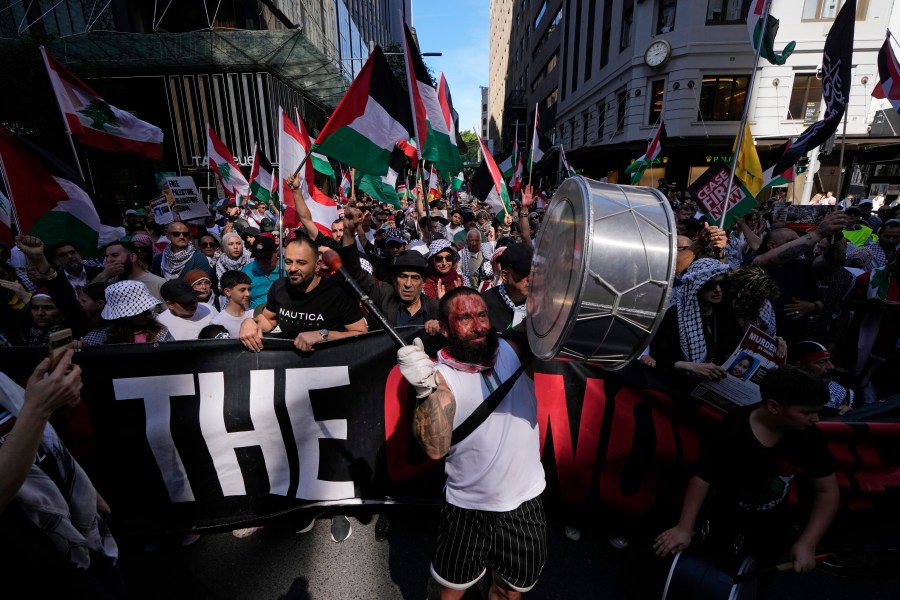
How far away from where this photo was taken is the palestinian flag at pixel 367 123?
4836 millimetres

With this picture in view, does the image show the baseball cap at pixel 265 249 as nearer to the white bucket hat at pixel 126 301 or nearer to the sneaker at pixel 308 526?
the white bucket hat at pixel 126 301

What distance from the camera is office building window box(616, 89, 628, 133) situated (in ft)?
82.8

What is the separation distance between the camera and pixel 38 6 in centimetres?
1961

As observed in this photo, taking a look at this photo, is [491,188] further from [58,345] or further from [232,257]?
[58,345]

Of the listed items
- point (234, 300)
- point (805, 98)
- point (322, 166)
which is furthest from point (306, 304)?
point (805, 98)

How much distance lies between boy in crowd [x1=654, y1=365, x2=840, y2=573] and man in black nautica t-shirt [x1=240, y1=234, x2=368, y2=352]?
2268 mm

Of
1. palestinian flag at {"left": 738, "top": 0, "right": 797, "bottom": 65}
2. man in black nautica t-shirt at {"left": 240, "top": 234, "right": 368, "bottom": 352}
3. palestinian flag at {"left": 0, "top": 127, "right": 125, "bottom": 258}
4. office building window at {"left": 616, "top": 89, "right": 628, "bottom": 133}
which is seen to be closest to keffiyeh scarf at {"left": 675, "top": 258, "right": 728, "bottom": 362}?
man in black nautica t-shirt at {"left": 240, "top": 234, "right": 368, "bottom": 352}

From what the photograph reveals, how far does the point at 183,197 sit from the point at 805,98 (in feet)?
86.9

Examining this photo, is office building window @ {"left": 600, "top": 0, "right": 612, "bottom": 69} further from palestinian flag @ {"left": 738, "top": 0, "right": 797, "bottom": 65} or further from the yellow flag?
the yellow flag

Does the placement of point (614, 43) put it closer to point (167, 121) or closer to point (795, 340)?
point (167, 121)

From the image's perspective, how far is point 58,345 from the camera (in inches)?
56.2

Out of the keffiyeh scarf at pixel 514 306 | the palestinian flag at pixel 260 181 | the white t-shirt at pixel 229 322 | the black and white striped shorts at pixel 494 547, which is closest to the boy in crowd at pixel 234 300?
the white t-shirt at pixel 229 322

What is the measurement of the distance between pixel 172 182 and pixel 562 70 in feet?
124

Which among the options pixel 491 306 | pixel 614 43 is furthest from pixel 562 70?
pixel 491 306
